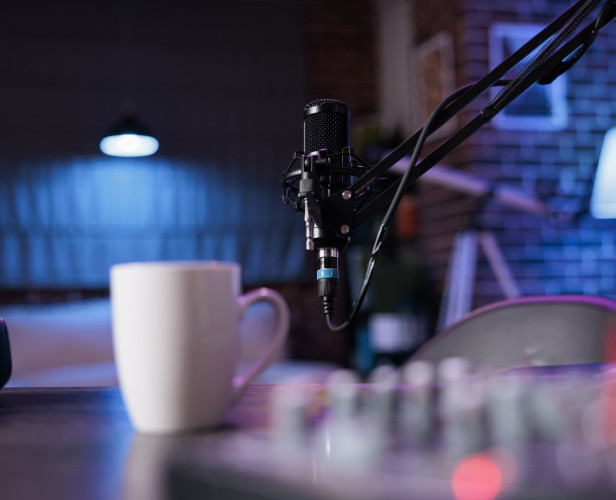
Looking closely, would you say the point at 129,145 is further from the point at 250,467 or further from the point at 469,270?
the point at 250,467

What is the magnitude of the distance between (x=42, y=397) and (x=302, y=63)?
377 cm

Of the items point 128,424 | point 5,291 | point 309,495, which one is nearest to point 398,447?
point 309,495

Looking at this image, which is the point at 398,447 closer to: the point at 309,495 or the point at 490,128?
the point at 309,495

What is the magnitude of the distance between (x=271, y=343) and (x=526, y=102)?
310cm

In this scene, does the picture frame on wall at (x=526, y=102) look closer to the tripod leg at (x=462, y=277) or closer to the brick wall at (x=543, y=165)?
the brick wall at (x=543, y=165)

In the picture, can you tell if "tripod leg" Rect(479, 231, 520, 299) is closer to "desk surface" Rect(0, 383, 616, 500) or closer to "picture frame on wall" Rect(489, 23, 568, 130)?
"picture frame on wall" Rect(489, 23, 568, 130)

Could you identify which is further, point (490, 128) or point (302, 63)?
point (302, 63)

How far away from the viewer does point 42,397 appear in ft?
2.15

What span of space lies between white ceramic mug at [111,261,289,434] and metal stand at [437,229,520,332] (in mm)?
2553

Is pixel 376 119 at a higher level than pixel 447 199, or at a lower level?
higher

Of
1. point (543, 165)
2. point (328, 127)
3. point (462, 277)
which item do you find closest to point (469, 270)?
point (462, 277)

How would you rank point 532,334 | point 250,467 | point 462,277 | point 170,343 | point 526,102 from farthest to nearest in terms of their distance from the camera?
point 526,102, point 462,277, point 532,334, point 170,343, point 250,467

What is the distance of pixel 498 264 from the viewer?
303 cm

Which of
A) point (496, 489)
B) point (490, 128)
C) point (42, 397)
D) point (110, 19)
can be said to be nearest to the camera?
point (496, 489)
